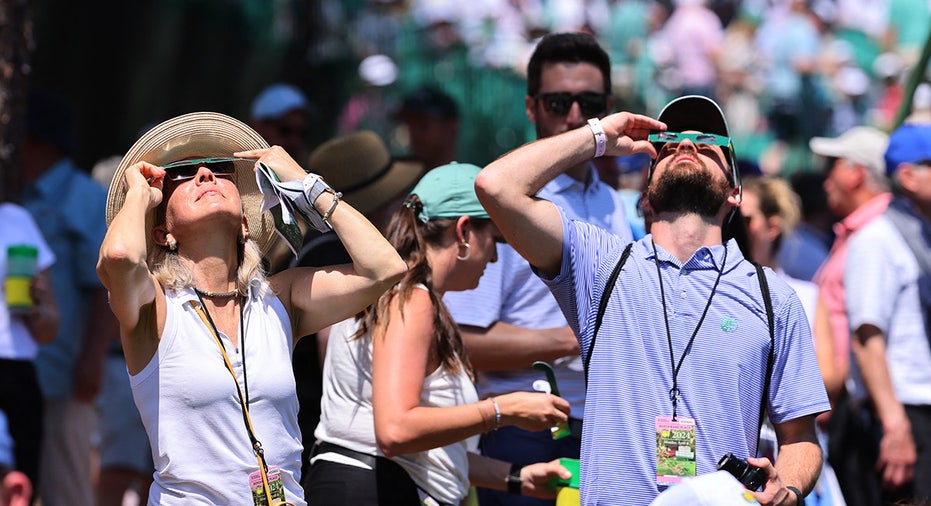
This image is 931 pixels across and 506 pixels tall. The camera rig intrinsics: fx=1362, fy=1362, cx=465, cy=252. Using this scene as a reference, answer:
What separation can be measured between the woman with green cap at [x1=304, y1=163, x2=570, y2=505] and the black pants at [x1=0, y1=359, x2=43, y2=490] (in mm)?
2156

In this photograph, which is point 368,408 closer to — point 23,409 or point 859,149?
point 23,409

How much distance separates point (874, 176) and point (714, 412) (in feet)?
14.6

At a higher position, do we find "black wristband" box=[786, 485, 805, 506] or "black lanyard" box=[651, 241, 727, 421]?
"black lanyard" box=[651, 241, 727, 421]

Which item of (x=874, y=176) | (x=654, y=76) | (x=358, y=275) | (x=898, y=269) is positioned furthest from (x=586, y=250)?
(x=654, y=76)

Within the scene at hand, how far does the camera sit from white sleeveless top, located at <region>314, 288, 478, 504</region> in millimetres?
4328

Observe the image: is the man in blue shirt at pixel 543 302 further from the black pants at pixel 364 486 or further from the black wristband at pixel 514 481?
the black pants at pixel 364 486

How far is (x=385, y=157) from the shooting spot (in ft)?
20.6

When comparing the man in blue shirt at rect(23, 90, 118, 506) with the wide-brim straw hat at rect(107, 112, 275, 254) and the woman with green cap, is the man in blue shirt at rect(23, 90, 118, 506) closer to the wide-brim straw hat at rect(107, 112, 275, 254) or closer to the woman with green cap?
the woman with green cap

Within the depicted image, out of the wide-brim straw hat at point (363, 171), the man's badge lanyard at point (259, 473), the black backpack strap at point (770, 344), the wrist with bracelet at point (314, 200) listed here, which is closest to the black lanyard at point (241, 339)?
the man's badge lanyard at point (259, 473)

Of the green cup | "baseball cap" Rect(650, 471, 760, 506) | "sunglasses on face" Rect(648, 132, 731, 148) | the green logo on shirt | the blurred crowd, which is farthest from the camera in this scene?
the blurred crowd

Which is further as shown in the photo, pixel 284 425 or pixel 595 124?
pixel 595 124

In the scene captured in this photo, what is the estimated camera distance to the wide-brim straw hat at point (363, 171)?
5953 millimetres

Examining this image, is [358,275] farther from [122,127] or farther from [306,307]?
[122,127]

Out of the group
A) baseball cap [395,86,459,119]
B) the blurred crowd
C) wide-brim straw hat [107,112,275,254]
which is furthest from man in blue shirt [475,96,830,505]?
the blurred crowd
